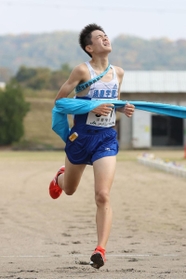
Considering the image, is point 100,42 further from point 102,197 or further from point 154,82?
point 154,82

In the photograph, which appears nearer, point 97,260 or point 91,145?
point 97,260

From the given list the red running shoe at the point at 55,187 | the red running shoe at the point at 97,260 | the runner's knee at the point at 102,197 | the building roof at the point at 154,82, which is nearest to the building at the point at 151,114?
the building roof at the point at 154,82

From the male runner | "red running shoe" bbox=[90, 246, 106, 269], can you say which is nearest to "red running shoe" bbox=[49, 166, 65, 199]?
the male runner

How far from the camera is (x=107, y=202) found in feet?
23.7

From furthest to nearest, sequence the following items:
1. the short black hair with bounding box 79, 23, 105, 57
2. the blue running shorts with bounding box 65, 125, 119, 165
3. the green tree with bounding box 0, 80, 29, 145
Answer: the green tree with bounding box 0, 80, 29, 145 < the short black hair with bounding box 79, 23, 105, 57 < the blue running shorts with bounding box 65, 125, 119, 165

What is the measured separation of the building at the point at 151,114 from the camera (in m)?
50.6

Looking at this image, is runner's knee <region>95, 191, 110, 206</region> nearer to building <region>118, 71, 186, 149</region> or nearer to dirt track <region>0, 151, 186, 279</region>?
dirt track <region>0, 151, 186, 279</region>

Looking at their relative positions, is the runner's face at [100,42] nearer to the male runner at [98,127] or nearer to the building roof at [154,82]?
the male runner at [98,127]

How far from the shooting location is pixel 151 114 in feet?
169

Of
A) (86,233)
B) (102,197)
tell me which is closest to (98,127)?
(102,197)

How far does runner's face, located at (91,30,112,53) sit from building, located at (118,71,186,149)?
1666 inches

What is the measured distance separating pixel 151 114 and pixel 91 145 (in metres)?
44.3

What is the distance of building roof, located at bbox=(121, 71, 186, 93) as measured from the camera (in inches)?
1989

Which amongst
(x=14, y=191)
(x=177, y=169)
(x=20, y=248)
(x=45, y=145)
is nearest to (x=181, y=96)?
(x=45, y=145)
